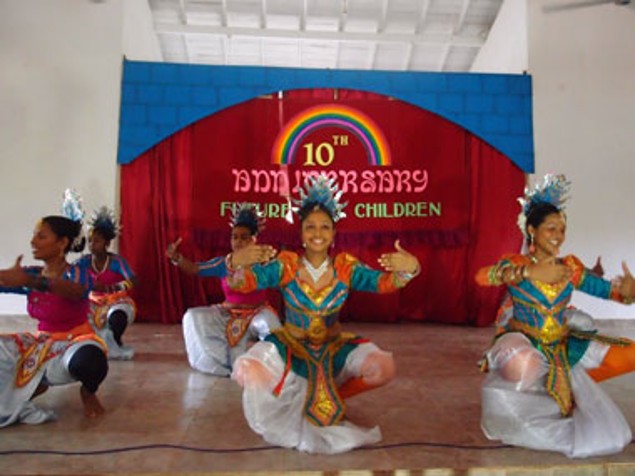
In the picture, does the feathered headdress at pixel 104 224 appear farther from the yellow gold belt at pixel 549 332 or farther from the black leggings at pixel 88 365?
the yellow gold belt at pixel 549 332

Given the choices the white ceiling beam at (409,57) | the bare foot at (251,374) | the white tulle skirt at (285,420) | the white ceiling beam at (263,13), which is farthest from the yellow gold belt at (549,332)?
the white ceiling beam at (409,57)

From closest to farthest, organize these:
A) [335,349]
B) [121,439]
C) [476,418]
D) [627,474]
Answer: [627,474]
[121,439]
[335,349]
[476,418]

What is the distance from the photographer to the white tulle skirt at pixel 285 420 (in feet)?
6.53

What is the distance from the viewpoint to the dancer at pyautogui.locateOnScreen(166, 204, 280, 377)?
3340mm

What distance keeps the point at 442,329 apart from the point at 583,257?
5.56ft

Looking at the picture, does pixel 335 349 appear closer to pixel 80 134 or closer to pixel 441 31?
pixel 80 134

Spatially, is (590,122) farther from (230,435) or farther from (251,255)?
(230,435)

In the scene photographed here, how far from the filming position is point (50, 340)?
93.3 inches

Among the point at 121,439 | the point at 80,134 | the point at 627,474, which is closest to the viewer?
the point at 627,474

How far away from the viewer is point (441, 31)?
22.4ft

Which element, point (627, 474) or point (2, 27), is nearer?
point (627, 474)

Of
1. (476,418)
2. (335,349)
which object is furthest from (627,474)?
(335,349)

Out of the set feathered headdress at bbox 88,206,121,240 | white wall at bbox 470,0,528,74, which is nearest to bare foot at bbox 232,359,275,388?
feathered headdress at bbox 88,206,121,240

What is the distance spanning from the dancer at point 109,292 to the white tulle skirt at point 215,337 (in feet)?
1.89
